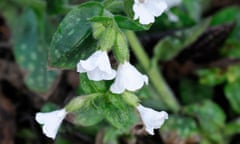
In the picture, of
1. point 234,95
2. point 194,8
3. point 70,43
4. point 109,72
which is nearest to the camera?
point 109,72

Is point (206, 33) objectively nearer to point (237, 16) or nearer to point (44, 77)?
point (237, 16)

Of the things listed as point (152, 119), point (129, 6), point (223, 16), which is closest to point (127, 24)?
point (129, 6)

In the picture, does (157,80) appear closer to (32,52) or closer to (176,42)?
(176,42)

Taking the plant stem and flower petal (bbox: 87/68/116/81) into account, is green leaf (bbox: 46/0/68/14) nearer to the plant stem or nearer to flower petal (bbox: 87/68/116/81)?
the plant stem

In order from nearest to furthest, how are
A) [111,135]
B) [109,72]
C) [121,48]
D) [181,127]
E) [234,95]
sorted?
1. [109,72]
2. [121,48]
3. [111,135]
4. [181,127]
5. [234,95]

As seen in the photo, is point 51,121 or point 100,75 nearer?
point 100,75

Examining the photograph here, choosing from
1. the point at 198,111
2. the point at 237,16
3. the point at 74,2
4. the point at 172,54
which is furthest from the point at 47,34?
the point at 237,16

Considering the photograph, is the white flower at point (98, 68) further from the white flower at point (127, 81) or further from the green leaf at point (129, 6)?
the green leaf at point (129, 6)
